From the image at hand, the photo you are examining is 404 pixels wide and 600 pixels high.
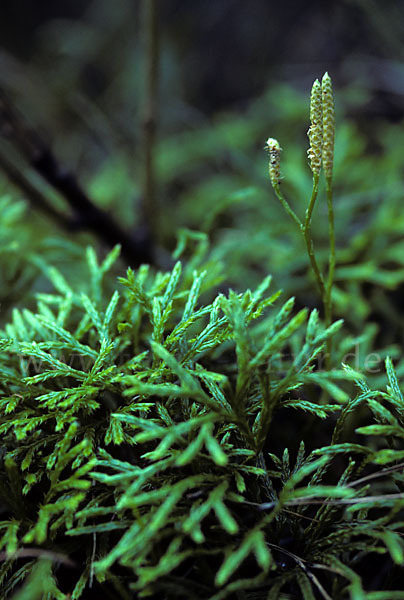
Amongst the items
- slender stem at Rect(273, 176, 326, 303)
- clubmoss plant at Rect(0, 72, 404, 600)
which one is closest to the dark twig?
clubmoss plant at Rect(0, 72, 404, 600)

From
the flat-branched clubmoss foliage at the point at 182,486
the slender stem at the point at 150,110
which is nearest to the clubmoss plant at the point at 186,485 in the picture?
the flat-branched clubmoss foliage at the point at 182,486

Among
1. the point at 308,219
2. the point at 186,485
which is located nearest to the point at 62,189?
the point at 308,219

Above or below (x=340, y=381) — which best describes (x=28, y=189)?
above

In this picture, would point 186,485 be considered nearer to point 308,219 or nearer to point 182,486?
point 182,486

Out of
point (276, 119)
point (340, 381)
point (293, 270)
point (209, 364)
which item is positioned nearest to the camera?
point (209, 364)

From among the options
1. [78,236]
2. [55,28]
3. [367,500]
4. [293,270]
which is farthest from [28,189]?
[55,28]

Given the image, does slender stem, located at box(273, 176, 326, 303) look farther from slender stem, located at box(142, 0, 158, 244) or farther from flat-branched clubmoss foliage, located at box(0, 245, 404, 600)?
slender stem, located at box(142, 0, 158, 244)

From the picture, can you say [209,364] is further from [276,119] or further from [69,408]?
[276,119]

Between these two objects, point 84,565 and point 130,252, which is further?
point 130,252
